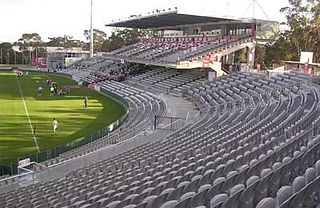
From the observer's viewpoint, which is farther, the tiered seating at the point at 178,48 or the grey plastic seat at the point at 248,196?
the tiered seating at the point at 178,48

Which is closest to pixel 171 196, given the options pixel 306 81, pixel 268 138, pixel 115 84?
pixel 268 138

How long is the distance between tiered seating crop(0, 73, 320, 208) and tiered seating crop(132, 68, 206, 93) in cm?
1949

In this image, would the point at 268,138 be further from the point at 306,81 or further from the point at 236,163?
the point at 306,81

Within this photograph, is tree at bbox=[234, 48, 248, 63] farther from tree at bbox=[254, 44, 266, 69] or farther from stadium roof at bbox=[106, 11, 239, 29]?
stadium roof at bbox=[106, 11, 239, 29]

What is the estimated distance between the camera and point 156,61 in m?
42.9

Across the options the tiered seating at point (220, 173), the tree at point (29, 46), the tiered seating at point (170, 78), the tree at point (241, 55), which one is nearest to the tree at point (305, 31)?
the tree at point (241, 55)

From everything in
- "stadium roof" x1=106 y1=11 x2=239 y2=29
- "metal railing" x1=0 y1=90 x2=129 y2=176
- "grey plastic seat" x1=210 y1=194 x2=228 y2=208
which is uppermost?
"stadium roof" x1=106 y1=11 x2=239 y2=29

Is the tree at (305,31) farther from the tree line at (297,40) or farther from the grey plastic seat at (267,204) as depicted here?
the grey plastic seat at (267,204)

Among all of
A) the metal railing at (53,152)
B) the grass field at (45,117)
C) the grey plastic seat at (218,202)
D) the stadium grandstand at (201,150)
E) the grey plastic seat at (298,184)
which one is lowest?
the grass field at (45,117)

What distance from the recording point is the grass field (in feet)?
67.2

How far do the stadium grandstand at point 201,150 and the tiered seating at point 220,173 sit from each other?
0.02m

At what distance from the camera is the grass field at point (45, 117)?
2047 cm

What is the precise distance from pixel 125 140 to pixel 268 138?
8.83m

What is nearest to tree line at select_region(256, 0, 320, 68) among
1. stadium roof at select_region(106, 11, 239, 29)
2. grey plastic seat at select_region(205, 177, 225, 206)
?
stadium roof at select_region(106, 11, 239, 29)
